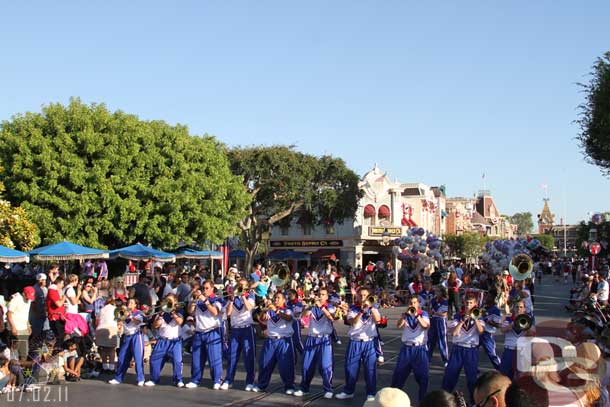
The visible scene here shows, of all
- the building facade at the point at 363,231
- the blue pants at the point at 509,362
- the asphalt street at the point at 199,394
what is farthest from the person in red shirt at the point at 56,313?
the building facade at the point at 363,231

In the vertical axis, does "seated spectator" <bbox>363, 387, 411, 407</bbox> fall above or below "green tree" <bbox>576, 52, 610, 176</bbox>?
below

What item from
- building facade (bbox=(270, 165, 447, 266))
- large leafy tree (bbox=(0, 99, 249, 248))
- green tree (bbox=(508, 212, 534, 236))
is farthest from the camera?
green tree (bbox=(508, 212, 534, 236))

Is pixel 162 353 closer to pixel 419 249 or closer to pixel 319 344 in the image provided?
pixel 319 344

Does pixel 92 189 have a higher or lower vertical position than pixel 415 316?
higher

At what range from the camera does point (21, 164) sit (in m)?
25.1

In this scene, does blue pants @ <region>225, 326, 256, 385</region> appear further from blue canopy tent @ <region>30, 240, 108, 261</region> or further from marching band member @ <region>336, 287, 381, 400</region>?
blue canopy tent @ <region>30, 240, 108, 261</region>

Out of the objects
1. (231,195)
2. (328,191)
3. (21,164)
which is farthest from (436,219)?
(21,164)

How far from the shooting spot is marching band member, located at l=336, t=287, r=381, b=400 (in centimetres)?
1105

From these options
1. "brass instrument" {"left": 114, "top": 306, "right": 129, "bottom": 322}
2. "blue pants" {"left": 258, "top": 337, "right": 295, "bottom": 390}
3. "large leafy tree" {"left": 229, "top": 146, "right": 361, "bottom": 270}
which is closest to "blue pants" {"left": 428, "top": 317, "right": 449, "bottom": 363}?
"blue pants" {"left": 258, "top": 337, "right": 295, "bottom": 390}

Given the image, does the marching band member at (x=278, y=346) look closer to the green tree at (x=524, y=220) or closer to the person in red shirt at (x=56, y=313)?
the person in red shirt at (x=56, y=313)

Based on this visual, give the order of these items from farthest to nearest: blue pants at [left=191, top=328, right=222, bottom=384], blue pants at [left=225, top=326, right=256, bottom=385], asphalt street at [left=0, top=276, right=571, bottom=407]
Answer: blue pants at [left=191, top=328, right=222, bottom=384] → blue pants at [left=225, top=326, right=256, bottom=385] → asphalt street at [left=0, top=276, right=571, bottom=407]

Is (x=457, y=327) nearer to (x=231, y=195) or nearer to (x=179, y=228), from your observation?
(x=179, y=228)

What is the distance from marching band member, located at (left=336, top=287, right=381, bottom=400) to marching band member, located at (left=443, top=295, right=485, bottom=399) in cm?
124

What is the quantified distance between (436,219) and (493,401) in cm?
6709
